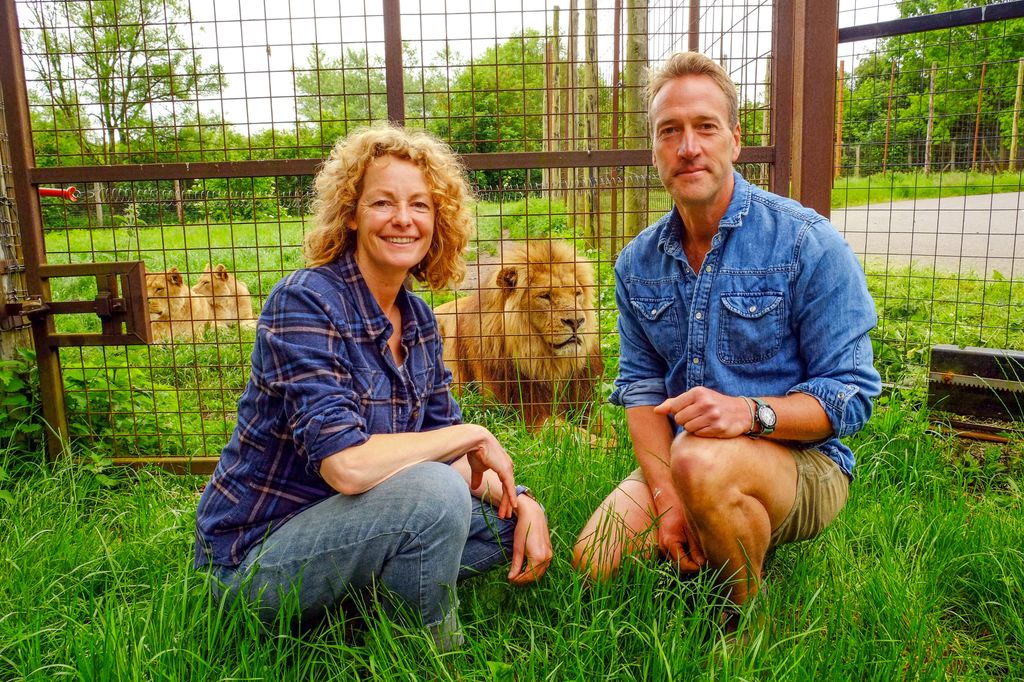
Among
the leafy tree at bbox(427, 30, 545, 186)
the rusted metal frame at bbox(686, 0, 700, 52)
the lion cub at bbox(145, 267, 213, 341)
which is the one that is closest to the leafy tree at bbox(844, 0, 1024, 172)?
the rusted metal frame at bbox(686, 0, 700, 52)

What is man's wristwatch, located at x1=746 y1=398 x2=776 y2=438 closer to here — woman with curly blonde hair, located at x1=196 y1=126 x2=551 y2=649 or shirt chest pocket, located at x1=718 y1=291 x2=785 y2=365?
shirt chest pocket, located at x1=718 y1=291 x2=785 y2=365

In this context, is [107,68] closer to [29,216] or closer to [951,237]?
[29,216]

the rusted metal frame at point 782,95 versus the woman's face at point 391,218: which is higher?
the rusted metal frame at point 782,95

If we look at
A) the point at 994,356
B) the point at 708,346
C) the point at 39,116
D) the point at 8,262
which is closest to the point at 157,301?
the point at 8,262

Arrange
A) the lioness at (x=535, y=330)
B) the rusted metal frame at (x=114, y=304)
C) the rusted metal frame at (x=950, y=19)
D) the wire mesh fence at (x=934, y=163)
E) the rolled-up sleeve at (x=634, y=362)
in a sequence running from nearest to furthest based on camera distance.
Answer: the rolled-up sleeve at (x=634, y=362), the rusted metal frame at (x=114, y=304), the rusted metal frame at (x=950, y=19), the lioness at (x=535, y=330), the wire mesh fence at (x=934, y=163)

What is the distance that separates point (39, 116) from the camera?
19391 millimetres

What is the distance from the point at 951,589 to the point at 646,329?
1418 millimetres

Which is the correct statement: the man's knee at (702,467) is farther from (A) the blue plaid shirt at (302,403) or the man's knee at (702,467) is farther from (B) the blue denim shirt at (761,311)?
(A) the blue plaid shirt at (302,403)

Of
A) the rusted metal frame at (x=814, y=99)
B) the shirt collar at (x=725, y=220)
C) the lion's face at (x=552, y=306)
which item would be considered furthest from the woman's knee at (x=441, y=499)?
the rusted metal frame at (x=814, y=99)

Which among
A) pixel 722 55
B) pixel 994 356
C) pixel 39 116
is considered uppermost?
pixel 39 116

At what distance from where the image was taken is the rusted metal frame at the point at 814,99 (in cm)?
378

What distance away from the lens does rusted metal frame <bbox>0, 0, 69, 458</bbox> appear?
3961 millimetres

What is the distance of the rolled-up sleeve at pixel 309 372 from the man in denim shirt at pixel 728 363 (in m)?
0.90

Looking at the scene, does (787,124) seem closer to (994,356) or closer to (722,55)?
(722,55)
